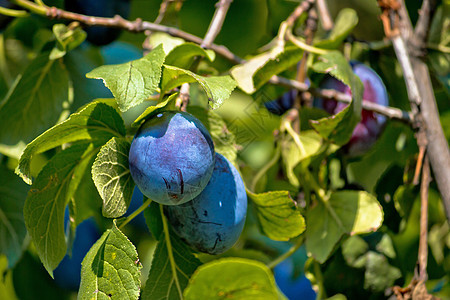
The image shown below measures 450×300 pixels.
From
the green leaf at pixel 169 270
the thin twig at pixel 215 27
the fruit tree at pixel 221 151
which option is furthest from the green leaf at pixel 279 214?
the thin twig at pixel 215 27

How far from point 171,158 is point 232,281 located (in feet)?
0.47

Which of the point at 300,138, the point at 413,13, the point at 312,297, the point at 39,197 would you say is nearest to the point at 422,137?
the point at 300,138

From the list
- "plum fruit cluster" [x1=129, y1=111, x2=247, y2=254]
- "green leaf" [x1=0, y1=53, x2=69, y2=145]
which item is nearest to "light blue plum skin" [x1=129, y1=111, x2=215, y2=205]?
"plum fruit cluster" [x1=129, y1=111, x2=247, y2=254]

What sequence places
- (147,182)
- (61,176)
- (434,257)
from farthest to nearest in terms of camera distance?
(434,257)
(61,176)
(147,182)

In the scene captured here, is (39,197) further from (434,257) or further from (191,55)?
(434,257)

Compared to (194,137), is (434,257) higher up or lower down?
lower down

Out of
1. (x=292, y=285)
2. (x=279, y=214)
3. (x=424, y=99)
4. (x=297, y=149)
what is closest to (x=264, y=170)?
(x=297, y=149)

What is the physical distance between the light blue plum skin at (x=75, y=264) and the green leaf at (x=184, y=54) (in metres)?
0.56

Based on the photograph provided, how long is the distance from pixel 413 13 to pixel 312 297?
65 cm

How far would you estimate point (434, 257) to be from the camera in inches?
39.7

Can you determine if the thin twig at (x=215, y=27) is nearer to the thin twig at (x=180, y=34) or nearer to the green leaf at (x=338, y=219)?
the thin twig at (x=180, y=34)

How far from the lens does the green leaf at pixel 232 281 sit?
0.51 m

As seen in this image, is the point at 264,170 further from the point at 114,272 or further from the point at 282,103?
the point at 114,272

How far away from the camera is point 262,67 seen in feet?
2.53
